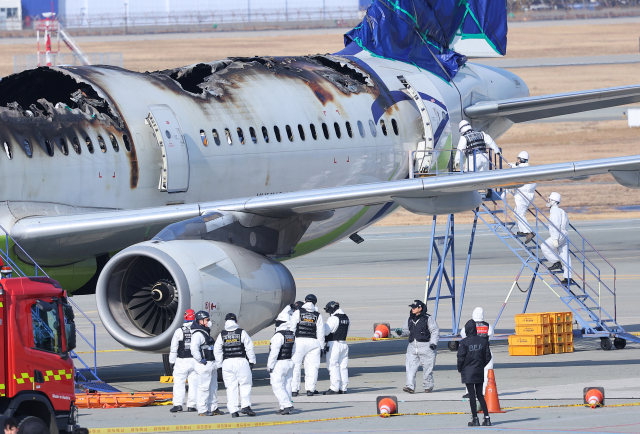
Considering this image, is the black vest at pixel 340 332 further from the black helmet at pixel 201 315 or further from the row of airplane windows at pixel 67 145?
the row of airplane windows at pixel 67 145

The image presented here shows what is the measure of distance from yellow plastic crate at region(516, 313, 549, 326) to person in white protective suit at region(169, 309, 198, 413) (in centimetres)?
893

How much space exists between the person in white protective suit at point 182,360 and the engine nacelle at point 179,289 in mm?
317

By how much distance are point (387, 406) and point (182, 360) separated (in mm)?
3414

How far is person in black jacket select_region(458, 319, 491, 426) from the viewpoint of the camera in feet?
51.3

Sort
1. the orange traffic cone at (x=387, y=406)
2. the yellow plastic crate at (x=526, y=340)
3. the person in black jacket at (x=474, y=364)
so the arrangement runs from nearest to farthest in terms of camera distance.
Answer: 1. the person in black jacket at (x=474, y=364)
2. the orange traffic cone at (x=387, y=406)
3. the yellow plastic crate at (x=526, y=340)

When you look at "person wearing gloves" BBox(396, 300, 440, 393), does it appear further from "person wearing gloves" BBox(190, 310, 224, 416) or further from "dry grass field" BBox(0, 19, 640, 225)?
"dry grass field" BBox(0, 19, 640, 225)

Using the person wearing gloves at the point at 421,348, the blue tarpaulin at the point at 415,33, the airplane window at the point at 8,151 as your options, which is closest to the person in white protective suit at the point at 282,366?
the person wearing gloves at the point at 421,348

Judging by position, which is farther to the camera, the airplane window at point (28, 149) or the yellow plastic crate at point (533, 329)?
the yellow plastic crate at point (533, 329)

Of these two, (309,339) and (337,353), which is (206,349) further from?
(337,353)

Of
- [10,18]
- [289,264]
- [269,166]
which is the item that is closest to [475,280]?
[289,264]

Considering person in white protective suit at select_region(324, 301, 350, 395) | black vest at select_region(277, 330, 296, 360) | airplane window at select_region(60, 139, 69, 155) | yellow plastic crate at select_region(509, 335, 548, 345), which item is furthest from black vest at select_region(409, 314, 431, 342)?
airplane window at select_region(60, 139, 69, 155)

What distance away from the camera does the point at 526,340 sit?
23.9 metres

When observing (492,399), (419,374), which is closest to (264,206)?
(419,374)

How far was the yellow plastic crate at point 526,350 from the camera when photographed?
23766 millimetres
